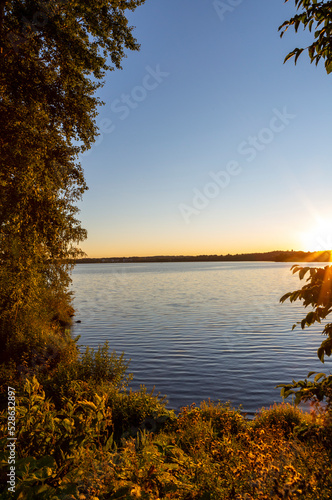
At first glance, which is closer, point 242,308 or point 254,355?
point 254,355

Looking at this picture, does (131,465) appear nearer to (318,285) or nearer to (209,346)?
(318,285)

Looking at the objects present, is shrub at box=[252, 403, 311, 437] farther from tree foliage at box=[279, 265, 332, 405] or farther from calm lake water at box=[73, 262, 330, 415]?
tree foliage at box=[279, 265, 332, 405]

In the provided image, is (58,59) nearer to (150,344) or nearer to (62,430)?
(62,430)

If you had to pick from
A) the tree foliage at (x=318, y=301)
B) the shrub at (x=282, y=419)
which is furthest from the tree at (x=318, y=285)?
the shrub at (x=282, y=419)

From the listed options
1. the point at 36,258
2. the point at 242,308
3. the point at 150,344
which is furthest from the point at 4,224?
the point at 242,308

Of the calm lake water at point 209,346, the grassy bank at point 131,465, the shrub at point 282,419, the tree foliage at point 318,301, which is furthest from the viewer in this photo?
the calm lake water at point 209,346

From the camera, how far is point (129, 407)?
1023 centimetres

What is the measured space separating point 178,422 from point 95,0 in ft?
45.3

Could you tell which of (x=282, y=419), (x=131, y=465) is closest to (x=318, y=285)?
(x=131, y=465)

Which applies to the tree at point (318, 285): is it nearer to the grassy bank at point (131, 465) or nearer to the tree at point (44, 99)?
the grassy bank at point (131, 465)

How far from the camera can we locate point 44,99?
12656mm

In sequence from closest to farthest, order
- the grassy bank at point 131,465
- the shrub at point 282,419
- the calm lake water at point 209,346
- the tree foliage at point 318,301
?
the grassy bank at point 131,465, the tree foliage at point 318,301, the shrub at point 282,419, the calm lake water at point 209,346

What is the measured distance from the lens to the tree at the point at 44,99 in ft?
38.2

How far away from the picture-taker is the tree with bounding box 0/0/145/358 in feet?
38.2
